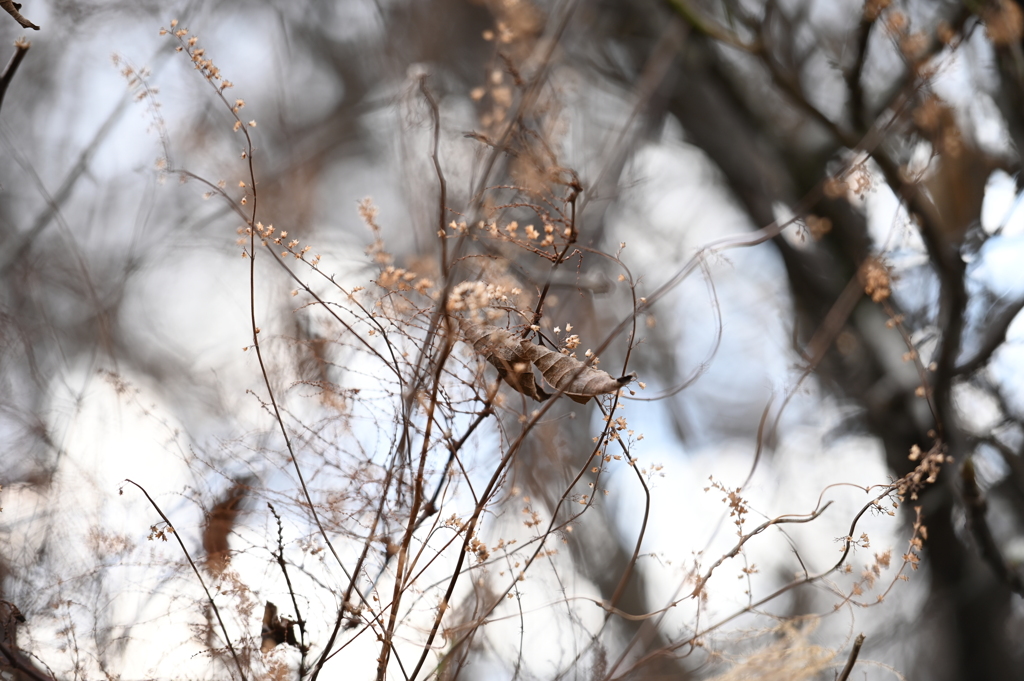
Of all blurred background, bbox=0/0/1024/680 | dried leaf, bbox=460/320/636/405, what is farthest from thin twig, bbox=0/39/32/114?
dried leaf, bbox=460/320/636/405

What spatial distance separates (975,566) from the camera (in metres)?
1.03

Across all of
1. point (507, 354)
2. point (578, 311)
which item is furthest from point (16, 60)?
point (578, 311)

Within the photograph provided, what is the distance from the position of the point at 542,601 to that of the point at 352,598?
20cm

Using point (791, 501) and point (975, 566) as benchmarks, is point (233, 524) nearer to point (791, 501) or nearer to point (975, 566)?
point (975, 566)

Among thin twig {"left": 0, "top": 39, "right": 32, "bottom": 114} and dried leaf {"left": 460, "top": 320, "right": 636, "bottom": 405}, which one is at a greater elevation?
dried leaf {"left": 460, "top": 320, "right": 636, "bottom": 405}

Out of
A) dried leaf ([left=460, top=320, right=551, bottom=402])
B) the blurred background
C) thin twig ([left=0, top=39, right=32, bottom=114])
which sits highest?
the blurred background

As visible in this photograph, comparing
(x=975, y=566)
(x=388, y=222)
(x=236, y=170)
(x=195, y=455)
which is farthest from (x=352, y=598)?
(x=388, y=222)

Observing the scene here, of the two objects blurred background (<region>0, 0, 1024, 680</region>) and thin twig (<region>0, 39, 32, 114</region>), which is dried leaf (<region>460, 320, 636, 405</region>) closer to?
blurred background (<region>0, 0, 1024, 680</region>)

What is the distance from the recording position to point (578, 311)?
1137 millimetres

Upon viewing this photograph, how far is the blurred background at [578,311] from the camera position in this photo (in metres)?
0.49

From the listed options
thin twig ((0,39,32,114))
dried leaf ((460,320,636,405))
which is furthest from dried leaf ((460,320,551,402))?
thin twig ((0,39,32,114))

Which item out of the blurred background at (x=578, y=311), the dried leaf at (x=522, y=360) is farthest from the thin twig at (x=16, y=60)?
the dried leaf at (x=522, y=360)

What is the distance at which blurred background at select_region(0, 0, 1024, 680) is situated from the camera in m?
0.49

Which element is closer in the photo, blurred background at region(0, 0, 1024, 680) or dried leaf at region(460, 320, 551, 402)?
dried leaf at region(460, 320, 551, 402)
